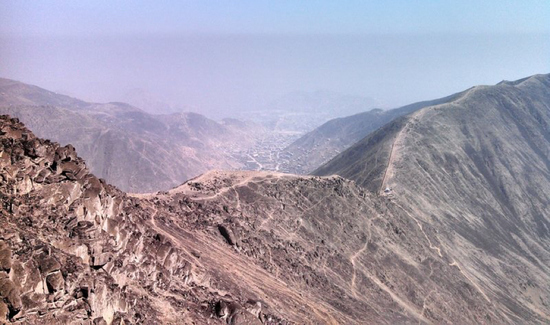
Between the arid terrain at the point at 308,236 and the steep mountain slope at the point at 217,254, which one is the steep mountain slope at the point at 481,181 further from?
the steep mountain slope at the point at 217,254

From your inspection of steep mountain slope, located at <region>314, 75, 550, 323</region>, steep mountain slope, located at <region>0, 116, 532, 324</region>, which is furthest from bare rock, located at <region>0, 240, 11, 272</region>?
steep mountain slope, located at <region>314, 75, 550, 323</region>

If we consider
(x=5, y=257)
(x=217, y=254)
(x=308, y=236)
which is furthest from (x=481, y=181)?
(x=5, y=257)

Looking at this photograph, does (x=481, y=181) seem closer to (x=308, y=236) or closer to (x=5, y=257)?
(x=308, y=236)

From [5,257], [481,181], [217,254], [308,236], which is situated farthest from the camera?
[481,181]

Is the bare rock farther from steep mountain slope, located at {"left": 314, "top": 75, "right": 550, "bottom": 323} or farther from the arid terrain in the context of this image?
steep mountain slope, located at {"left": 314, "top": 75, "right": 550, "bottom": 323}

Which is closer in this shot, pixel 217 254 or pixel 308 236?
pixel 217 254

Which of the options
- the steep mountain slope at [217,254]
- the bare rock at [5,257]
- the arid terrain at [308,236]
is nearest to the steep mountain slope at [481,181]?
the arid terrain at [308,236]
